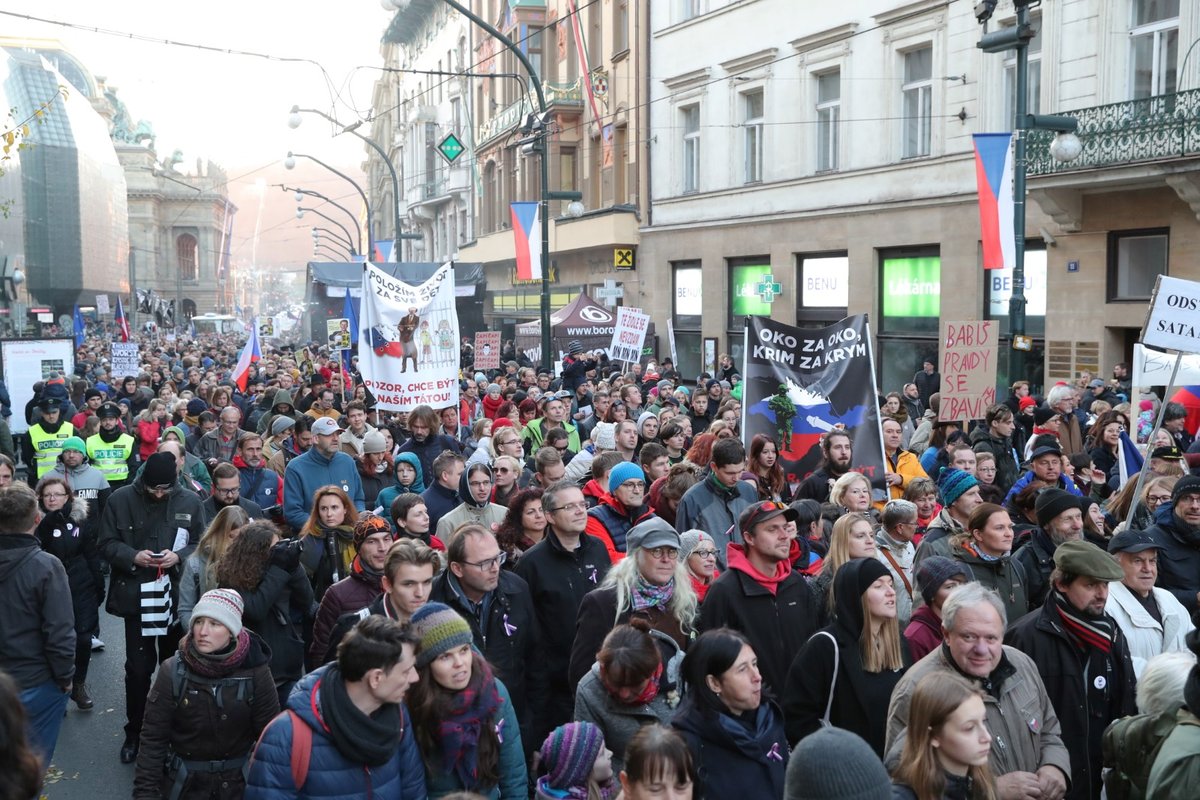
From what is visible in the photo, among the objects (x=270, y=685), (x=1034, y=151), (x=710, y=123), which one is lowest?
(x=270, y=685)

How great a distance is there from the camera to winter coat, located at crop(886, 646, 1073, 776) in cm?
453

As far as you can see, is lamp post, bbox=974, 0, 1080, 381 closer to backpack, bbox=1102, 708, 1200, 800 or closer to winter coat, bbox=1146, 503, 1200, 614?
winter coat, bbox=1146, 503, 1200, 614

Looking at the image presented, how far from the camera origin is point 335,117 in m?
32.9

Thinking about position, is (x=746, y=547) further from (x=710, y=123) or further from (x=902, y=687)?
(x=710, y=123)

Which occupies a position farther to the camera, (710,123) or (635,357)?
(710,123)

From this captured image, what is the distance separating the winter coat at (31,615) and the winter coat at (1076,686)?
14.4 feet

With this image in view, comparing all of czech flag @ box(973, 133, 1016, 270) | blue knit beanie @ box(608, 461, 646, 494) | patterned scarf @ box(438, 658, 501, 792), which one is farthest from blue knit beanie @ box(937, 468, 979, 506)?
czech flag @ box(973, 133, 1016, 270)

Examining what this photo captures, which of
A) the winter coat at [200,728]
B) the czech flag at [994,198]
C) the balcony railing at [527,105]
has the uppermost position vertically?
the balcony railing at [527,105]

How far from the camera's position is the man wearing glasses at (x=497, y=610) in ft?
18.0

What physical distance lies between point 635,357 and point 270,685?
51.2 ft

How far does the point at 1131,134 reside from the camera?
17.3 meters

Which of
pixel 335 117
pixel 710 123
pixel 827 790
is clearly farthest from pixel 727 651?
pixel 335 117

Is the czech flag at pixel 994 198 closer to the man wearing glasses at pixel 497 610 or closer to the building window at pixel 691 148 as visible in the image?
the man wearing glasses at pixel 497 610

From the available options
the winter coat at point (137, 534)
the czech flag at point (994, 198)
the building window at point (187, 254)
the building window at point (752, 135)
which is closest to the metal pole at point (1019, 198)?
the czech flag at point (994, 198)
